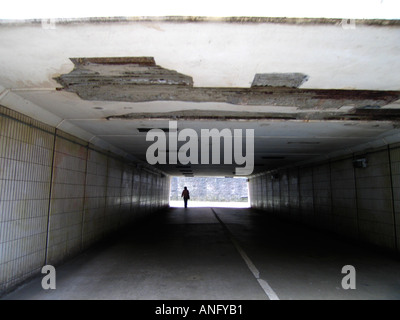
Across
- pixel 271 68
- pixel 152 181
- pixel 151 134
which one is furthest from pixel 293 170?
pixel 271 68

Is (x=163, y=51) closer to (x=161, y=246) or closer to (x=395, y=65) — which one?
(x=395, y=65)

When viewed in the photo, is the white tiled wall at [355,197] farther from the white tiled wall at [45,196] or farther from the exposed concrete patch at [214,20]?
the white tiled wall at [45,196]

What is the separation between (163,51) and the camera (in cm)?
256

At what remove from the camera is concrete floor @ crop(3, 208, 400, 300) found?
12.5ft

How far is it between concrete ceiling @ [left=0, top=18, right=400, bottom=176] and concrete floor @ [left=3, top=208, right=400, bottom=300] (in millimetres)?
2661

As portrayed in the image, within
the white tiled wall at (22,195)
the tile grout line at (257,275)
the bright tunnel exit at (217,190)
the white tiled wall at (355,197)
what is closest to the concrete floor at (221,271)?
the tile grout line at (257,275)

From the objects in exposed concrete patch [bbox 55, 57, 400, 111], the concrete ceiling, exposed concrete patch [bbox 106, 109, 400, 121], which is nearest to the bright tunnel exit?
the concrete ceiling

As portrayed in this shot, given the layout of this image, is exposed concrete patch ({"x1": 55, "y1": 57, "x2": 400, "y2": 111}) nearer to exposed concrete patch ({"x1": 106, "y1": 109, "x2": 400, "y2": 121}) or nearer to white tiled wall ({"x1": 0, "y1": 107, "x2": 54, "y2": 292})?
exposed concrete patch ({"x1": 106, "y1": 109, "x2": 400, "y2": 121})

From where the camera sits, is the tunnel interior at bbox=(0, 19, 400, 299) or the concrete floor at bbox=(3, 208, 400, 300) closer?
the tunnel interior at bbox=(0, 19, 400, 299)

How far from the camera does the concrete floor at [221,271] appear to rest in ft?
12.5

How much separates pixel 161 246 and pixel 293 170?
788cm

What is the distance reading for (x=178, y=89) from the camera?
350 centimetres

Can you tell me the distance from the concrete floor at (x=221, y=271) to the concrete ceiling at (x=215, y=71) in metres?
2.66
